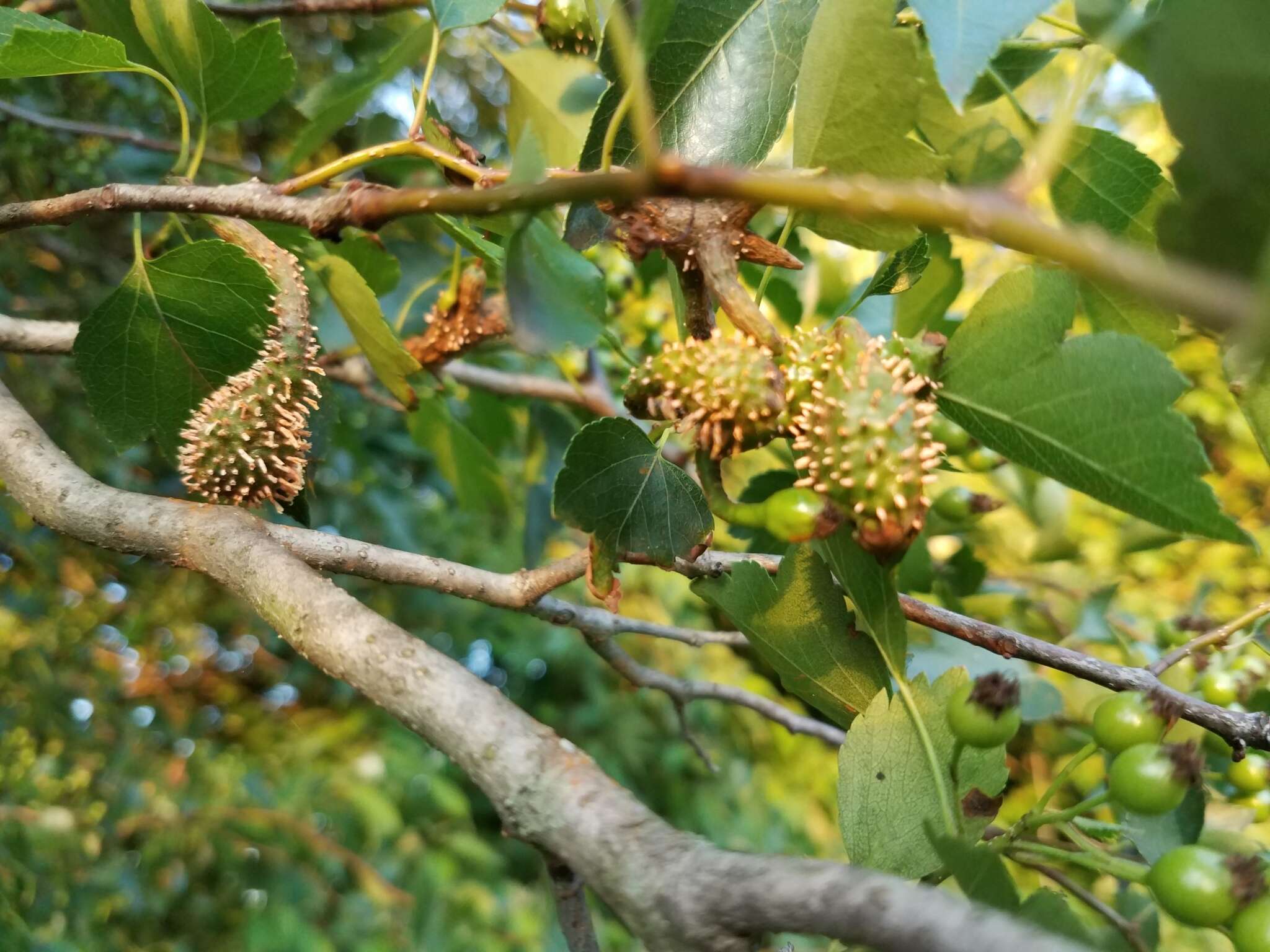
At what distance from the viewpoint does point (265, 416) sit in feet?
2.55

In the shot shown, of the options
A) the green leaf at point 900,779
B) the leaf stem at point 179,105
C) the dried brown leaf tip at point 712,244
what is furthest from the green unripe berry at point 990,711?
the leaf stem at point 179,105

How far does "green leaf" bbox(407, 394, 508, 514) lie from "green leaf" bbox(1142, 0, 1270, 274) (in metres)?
1.02

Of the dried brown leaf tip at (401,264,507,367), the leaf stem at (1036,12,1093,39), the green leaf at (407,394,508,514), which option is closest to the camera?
the leaf stem at (1036,12,1093,39)

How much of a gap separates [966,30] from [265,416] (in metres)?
0.59

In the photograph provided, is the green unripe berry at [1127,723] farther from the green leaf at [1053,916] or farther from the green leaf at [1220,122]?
the green leaf at [1220,122]

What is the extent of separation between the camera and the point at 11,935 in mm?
1447

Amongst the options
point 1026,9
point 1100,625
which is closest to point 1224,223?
point 1026,9

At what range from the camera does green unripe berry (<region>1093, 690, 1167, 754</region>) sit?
0.57 meters

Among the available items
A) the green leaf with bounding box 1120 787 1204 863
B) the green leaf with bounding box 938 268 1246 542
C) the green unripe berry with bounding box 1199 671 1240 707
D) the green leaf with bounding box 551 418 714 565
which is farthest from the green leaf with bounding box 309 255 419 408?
the green unripe berry with bounding box 1199 671 1240 707

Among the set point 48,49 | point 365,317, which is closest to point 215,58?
point 48,49

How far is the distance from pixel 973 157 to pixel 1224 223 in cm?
34

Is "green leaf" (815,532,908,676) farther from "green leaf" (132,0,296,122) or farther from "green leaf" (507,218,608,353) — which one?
"green leaf" (132,0,296,122)

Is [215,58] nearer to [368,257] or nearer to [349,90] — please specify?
[349,90]

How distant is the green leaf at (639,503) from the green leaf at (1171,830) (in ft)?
1.39
